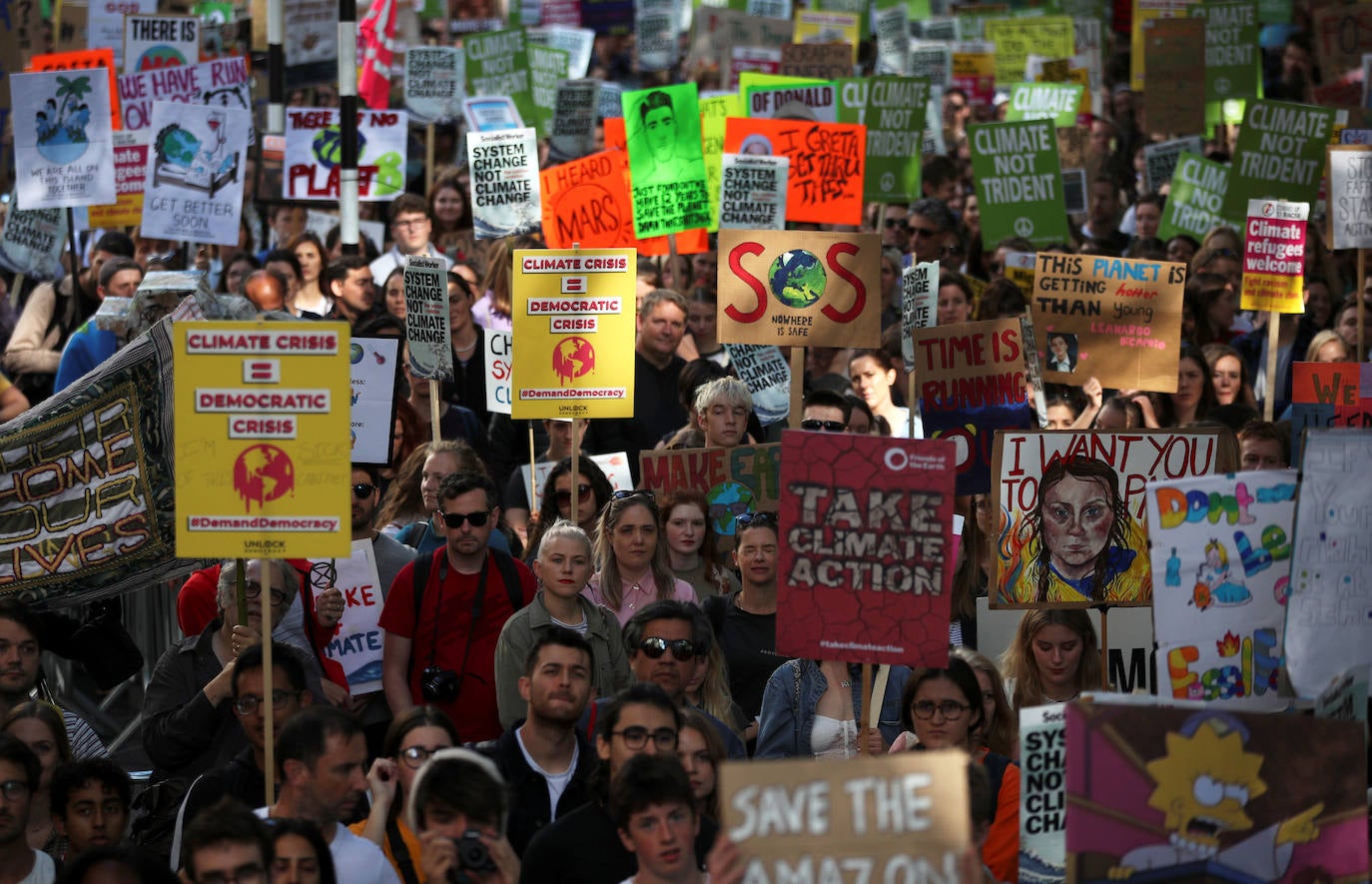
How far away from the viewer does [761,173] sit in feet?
41.8

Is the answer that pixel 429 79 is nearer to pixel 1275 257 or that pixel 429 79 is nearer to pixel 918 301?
pixel 1275 257

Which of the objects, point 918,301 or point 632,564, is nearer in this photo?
point 632,564

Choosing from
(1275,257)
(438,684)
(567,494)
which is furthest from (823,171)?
(438,684)

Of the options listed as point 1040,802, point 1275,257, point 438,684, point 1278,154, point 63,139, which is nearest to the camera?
point 1040,802

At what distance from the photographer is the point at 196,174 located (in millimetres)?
13719

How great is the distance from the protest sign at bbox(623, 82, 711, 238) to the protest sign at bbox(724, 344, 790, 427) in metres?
2.77

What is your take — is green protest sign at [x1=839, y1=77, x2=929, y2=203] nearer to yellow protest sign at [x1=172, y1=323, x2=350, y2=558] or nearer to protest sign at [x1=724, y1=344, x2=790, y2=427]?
protest sign at [x1=724, y1=344, x2=790, y2=427]

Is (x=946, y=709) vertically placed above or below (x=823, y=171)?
below

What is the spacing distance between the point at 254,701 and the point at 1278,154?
10.2m

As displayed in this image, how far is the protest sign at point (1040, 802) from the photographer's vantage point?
18.7 ft

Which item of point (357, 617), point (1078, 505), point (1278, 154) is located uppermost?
point (1278, 154)

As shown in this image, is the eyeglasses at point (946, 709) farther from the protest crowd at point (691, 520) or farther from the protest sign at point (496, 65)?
the protest sign at point (496, 65)

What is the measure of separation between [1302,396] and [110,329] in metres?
6.03

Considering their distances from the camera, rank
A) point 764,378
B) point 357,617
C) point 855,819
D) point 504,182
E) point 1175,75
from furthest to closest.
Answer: point 1175,75
point 504,182
point 764,378
point 357,617
point 855,819
